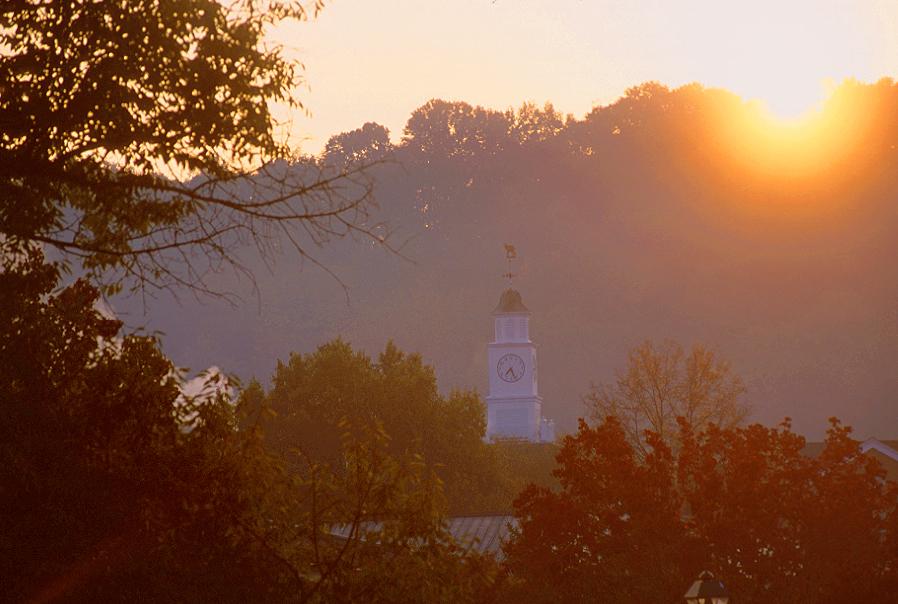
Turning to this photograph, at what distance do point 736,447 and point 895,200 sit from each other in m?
120

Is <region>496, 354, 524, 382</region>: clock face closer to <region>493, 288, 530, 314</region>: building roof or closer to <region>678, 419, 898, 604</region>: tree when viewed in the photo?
<region>493, 288, 530, 314</region>: building roof

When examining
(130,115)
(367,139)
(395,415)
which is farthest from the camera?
(367,139)

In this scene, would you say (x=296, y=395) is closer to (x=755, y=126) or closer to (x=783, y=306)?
(x=783, y=306)

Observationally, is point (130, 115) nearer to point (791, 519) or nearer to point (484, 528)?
point (791, 519)

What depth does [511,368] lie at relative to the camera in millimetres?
108812

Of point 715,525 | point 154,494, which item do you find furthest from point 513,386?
point 154,494

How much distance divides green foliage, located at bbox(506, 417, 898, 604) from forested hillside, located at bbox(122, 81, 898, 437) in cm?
10432

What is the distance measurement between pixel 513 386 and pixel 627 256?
39.6 meters

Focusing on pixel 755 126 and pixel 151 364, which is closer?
pixel 151 364

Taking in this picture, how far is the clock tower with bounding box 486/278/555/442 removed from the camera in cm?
10712

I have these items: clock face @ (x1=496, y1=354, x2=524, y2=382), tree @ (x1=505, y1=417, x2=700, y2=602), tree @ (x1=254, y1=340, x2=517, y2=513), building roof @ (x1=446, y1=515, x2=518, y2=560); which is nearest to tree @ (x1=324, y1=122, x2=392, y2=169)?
clock face @ (x1=496, y1=354, x2=524, y2=382)

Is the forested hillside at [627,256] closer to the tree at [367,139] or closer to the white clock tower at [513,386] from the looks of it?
the tree at [367,139]

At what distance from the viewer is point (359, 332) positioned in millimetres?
150625

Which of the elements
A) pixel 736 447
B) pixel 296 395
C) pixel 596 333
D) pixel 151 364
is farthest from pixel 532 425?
pixel 151 364
